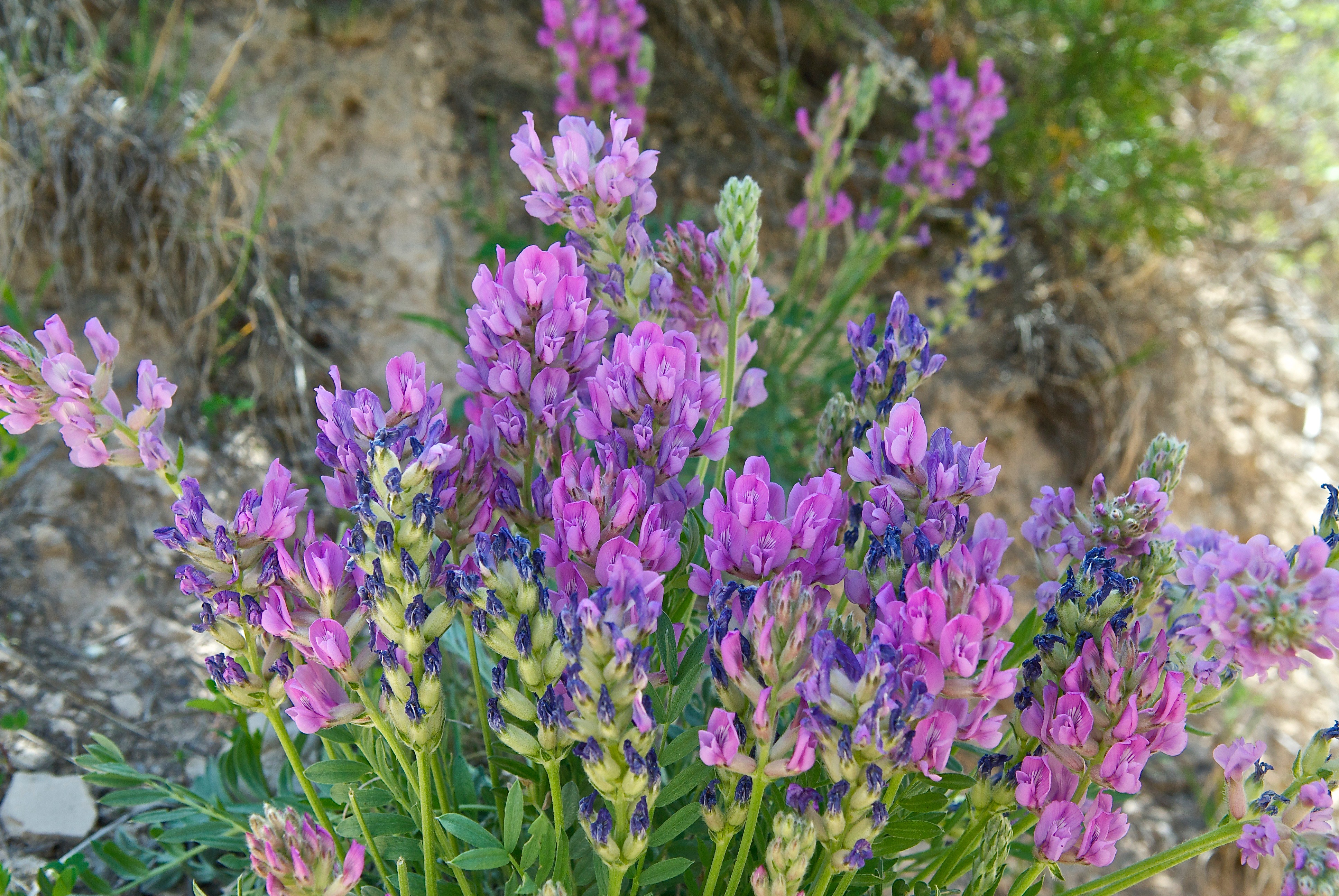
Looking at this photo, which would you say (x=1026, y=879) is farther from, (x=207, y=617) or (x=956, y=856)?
(x=207, y=617)

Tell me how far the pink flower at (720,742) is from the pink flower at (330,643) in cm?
35

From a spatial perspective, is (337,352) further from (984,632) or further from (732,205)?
(984,632)

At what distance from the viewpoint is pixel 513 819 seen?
961mm

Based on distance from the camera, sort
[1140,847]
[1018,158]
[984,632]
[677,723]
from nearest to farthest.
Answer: [984,632] → [677,723] → [1140,847] → [1018,158]

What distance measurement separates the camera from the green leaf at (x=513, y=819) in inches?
37.7

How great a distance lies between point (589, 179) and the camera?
1.10 m

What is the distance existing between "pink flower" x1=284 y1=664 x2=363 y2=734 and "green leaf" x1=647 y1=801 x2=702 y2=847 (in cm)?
33

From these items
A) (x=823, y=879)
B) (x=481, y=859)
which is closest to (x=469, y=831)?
(x=481, y=859)

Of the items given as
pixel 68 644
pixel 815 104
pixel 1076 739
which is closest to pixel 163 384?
pixel 1076 739

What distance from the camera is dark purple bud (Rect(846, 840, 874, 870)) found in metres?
0.82

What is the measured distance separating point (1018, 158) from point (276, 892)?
11.8 feet

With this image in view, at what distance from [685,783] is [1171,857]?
1.59 ft

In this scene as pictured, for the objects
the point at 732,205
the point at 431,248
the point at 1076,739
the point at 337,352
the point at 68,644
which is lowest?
the point at 68,644

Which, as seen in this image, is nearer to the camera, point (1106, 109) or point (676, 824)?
point (676, 824)
